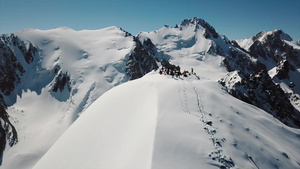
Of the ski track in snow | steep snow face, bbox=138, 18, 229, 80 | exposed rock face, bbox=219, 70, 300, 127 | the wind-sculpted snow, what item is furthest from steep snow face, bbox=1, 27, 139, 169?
steep snow face, bbox=138, 18, 229, 80

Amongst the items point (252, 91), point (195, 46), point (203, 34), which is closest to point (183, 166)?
point (252, 91)

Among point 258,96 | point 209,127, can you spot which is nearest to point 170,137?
point 209,127

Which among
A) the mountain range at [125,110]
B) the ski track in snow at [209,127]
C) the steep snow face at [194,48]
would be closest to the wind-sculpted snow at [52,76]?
the mountain range at [125,110]

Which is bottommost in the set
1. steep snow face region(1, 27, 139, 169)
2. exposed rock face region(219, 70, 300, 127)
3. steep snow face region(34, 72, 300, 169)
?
steep snow face region(34, 72, 300, 169)

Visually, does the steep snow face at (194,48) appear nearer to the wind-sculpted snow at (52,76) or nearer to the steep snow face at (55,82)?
the wind-sculpted snow at (52,76)

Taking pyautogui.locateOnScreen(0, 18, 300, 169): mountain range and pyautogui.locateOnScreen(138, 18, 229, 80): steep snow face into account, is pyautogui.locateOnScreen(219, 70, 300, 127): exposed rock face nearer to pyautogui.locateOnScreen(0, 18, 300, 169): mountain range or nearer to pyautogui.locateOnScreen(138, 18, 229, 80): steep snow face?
pyautogui.locateOnScreen(0, 18, 300, 169): mountain range
